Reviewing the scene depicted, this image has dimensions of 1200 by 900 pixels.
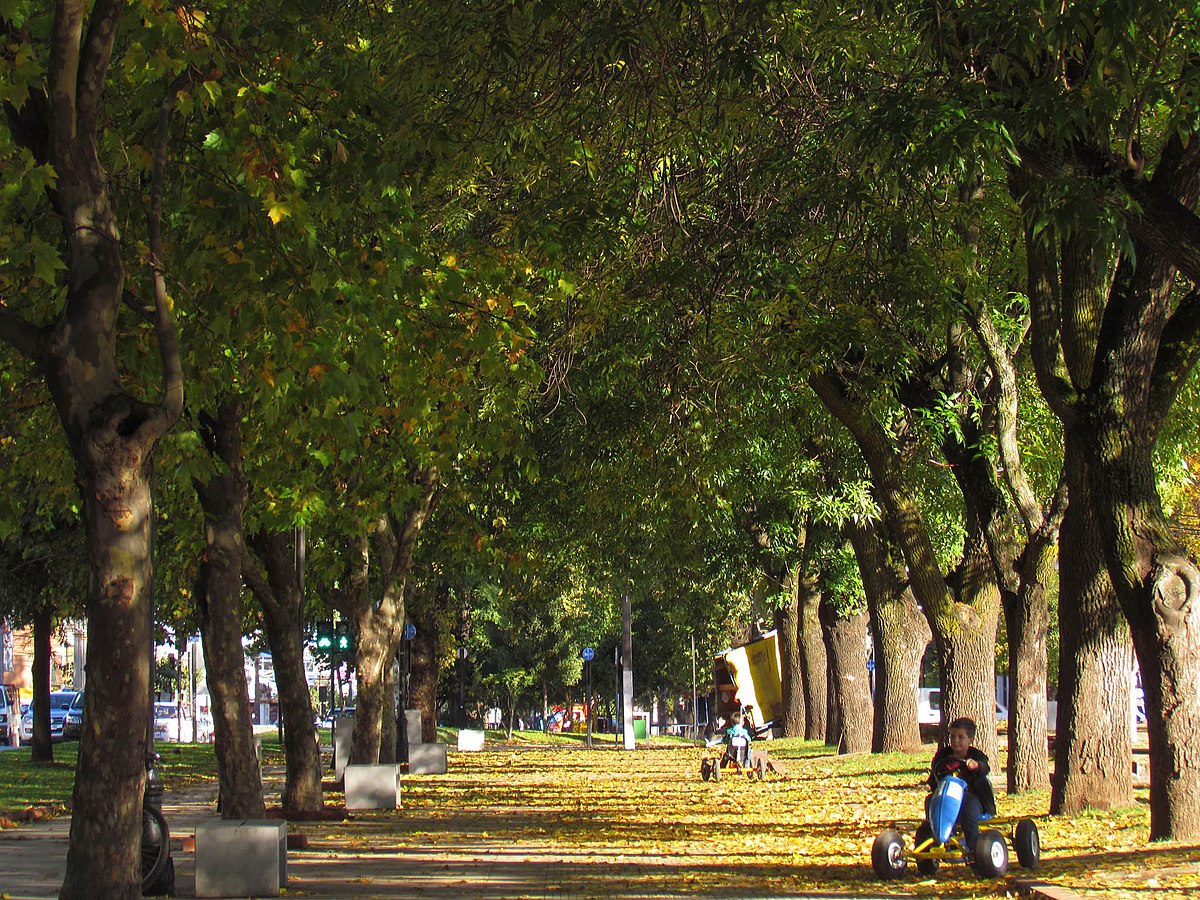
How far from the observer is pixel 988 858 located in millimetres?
11148

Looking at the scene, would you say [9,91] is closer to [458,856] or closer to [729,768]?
[458,856]

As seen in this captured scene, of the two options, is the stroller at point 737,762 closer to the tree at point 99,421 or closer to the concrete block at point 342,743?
the concrete block at point 342,743

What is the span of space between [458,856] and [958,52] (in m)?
8.42

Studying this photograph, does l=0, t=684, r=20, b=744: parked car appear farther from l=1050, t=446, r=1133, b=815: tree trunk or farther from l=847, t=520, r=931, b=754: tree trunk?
l=1050, t=446, r=1133, b=815: tree trunk

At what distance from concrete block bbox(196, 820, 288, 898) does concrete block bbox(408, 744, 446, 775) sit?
59.0 feet

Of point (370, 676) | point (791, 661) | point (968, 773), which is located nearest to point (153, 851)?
point (968, 773)

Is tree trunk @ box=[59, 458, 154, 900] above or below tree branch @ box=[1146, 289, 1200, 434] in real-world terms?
below

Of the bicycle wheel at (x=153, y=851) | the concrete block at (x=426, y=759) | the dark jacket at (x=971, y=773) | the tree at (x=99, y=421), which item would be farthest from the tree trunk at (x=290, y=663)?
the concrete block at (x=426, y=759)

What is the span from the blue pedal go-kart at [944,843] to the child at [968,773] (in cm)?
7

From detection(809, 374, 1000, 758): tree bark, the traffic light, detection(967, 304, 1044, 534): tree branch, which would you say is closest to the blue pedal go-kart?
detection(967, 304, 1044, 534): tree branch

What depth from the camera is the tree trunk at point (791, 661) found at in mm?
37300

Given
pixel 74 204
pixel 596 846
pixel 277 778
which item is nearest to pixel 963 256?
pixel 596 846

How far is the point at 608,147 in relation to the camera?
13930 millimetres

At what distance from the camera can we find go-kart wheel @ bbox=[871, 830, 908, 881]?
37.5ft
